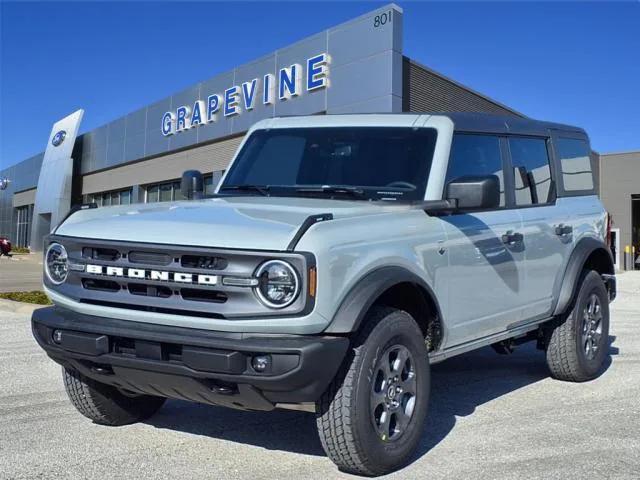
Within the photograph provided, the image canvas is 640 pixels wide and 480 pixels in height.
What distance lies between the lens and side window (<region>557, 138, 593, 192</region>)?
604 centimetres

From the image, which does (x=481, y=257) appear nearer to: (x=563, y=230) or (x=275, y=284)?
(x=563, y=230)

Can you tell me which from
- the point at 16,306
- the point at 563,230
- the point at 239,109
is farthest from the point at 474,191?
the point at 239,109

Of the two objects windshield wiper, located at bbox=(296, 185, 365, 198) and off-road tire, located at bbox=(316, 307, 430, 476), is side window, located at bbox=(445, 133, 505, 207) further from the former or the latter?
off-road tire, located at bbox=(316, 307, 430, 476)

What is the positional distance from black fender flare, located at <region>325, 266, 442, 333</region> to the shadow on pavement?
1.09m

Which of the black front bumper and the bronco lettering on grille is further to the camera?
the bronco lettering on grille

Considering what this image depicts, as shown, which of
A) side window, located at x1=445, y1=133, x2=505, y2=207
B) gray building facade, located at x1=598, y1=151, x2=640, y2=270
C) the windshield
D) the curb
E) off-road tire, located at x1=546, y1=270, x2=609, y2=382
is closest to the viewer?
the windshield

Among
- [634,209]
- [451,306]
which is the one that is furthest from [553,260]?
[634,209]

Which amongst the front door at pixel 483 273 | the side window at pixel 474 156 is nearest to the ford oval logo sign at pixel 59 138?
the side window at pixel 474 156

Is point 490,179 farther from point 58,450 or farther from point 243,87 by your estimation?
point 243,87

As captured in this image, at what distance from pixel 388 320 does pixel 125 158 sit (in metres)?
30.8

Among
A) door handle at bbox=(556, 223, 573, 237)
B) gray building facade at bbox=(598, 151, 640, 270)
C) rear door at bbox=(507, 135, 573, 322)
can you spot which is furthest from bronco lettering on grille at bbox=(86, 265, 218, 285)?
gray building facade at bbox=(598, 151, 640, 270)

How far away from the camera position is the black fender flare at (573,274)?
5609 millimetres

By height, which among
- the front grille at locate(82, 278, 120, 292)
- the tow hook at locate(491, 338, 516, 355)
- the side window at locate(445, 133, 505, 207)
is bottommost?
the tow hook at locate(491, 338, 516, 355)

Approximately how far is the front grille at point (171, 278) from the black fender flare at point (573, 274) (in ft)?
10.3
